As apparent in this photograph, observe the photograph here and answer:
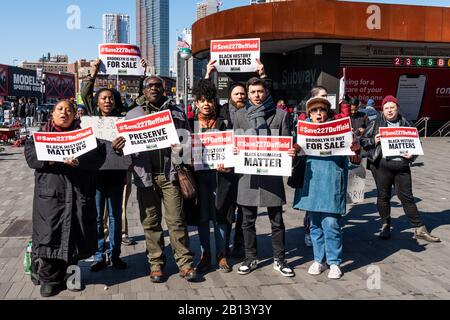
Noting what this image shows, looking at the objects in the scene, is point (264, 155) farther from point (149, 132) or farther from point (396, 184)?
point (396, 184)

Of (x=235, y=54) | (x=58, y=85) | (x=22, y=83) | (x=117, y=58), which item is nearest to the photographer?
(x=235, y=54)

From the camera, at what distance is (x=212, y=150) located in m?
4.86

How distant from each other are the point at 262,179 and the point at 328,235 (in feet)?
3.06

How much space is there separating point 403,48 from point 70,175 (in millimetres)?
18759

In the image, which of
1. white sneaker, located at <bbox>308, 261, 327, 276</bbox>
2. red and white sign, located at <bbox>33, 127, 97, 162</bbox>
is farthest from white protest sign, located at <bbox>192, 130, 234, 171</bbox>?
white sneaker, located at <bbox>308, 261, 327, 276</bbox>

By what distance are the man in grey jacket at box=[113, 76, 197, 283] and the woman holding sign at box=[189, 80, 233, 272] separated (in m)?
0.26

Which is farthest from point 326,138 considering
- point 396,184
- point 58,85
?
point 58,85

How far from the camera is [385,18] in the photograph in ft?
54.1

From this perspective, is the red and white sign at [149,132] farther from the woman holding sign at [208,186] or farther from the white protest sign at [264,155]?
the white protest sign at [264,155]

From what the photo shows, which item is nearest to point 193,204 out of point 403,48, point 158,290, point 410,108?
point 158,290

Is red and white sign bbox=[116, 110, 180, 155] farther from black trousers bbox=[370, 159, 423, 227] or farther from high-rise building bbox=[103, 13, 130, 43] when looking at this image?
high-rise building bbox=[103, 13, 130, 43]

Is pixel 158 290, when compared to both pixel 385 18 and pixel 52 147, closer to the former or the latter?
pixel 52 147

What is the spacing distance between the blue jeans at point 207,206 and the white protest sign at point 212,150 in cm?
19

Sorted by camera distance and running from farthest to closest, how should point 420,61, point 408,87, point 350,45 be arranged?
point 408,87, point 420,61, point 350,45
